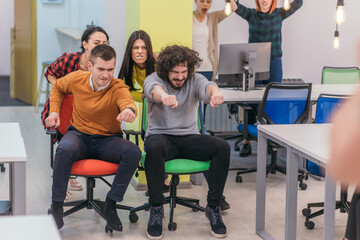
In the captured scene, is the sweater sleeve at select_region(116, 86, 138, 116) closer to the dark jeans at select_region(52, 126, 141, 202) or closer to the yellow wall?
the dark jeans at select_region(52, 126, 141, 202)

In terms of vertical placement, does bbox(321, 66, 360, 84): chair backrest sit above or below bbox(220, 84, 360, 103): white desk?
above

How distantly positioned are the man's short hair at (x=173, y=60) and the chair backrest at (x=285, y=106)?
3.23 ft

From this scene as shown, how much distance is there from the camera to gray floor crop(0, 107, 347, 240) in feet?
11.4

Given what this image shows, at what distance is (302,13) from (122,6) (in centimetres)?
231

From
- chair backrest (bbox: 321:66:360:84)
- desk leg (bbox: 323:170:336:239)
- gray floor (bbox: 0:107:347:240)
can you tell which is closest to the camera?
desk leg (bbox: 323:170:336:239)

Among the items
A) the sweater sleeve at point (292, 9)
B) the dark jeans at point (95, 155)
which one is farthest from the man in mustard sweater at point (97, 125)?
the sweater sleeve at point (292, 9)

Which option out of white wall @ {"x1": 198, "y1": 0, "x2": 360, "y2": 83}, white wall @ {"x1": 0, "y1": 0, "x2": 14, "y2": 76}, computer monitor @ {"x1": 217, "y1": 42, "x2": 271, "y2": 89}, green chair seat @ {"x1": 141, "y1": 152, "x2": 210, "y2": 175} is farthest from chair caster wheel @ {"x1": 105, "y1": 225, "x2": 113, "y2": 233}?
white wall @ {"x1": 0, "y1": 0, "x2": 14, "y2": 76}

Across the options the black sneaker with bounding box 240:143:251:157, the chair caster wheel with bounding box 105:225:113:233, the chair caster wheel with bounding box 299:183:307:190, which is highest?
the black sneaker with bounding box 240:143:251:157

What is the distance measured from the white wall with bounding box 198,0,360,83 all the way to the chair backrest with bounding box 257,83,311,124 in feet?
7.76

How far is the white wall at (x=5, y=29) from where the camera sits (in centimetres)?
1102

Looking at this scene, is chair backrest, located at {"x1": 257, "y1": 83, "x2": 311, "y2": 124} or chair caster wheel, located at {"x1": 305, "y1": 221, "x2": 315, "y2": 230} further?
chair backrest, located at {"x1": 257, "y1": 83, "x2": 311, "y2": 124}

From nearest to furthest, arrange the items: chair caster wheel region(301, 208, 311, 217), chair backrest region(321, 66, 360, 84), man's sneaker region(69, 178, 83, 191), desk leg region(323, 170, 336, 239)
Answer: desk leg region(323, 170, 336, 239)
chair caster wheel region(301, 208, 311, 217)
man's sneaker region(69, 178, 83, 191)
chair backrest region(321, 66, 360, 84)

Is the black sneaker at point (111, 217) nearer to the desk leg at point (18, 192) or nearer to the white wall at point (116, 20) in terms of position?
the desk leg at point (18, 192)

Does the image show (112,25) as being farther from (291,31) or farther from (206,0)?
(291,31)
